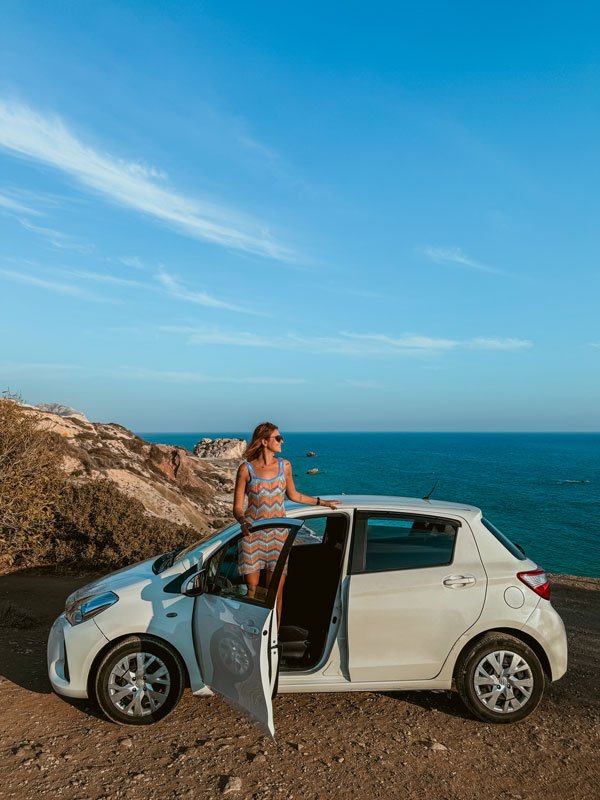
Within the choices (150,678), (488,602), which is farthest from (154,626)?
(488,602)

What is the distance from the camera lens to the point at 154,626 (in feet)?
15.4

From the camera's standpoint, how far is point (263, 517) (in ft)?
17.2

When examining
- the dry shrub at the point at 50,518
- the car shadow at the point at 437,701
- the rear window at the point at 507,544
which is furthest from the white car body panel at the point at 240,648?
the dry shrub at the point at 50,518

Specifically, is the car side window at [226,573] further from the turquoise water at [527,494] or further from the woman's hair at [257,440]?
the turquoise water at [527,494]

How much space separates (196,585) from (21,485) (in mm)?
8035

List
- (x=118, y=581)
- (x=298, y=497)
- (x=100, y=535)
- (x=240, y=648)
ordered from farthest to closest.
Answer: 1. (x=100, y=535)
2. (x=298, y=497)
3. (x=118, y=581)
4. (x=240, y=648)

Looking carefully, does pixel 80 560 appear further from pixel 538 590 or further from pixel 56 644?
pixel 538 590

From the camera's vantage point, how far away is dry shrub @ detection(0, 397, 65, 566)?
11250 mm

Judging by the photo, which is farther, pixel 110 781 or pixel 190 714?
pixel 190 714

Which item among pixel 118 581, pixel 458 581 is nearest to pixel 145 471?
pixel 118 581

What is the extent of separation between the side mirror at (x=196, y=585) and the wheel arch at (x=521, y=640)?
6.95ft

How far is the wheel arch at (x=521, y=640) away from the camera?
15.8 ft

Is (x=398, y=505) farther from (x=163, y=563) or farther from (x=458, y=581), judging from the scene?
(x=163, y=563)

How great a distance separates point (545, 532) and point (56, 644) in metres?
37.3
